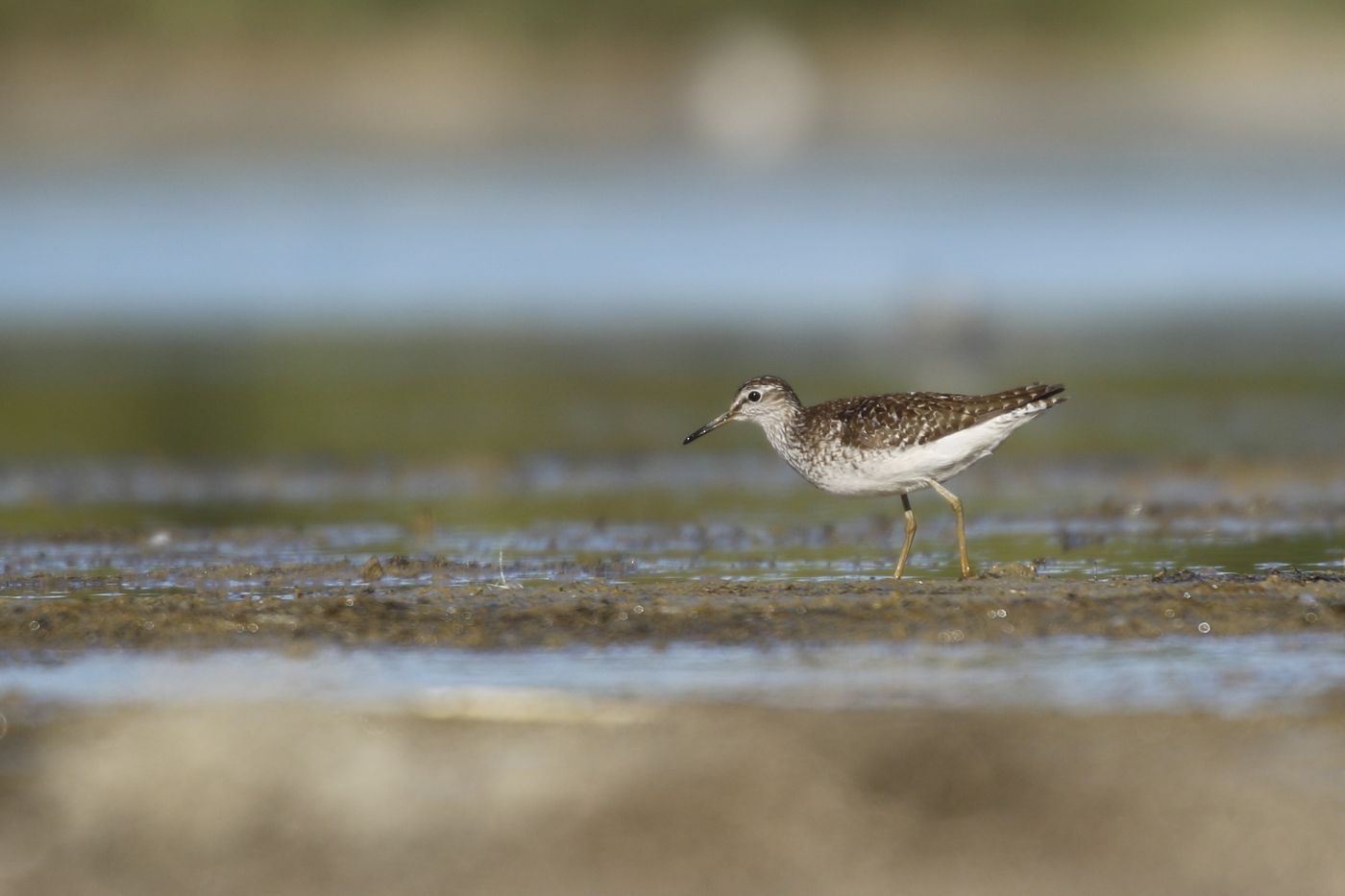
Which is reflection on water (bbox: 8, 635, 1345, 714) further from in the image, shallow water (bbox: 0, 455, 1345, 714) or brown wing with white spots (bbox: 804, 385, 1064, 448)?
brown wing with white spots (bbox: 804, 385, 1064, 448)

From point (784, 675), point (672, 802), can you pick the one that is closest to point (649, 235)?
point (784, 675)

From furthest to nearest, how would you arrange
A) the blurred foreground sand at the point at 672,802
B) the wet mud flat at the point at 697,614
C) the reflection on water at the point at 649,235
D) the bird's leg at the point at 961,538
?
the reflection on water at the point at 649,235
the bird's leg at the point at 961,538
the wet mud flat at the point at 697,614
the blurred foreground sand at the point at 672,802

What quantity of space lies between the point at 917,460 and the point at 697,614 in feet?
7.23

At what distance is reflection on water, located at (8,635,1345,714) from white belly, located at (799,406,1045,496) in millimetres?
2551

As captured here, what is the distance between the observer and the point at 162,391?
87.8 ft

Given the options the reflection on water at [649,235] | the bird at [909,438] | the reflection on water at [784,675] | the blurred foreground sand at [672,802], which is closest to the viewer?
the blurred foreground sand at [672,802]

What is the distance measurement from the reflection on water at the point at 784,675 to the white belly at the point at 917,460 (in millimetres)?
2551

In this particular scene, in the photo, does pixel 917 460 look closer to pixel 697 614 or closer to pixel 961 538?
pixel 961 538

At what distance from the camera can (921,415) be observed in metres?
12.9

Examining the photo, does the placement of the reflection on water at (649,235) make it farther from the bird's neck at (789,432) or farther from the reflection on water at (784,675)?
the reflection on water at (784,675)

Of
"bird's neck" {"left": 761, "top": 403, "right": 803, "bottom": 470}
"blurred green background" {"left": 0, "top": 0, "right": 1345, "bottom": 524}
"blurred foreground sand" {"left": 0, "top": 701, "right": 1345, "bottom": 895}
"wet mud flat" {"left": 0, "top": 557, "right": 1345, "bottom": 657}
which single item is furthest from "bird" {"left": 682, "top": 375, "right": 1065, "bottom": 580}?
"blurred green background" {"left": 0, "top": 0, "right": 1345, "bottom": 524}

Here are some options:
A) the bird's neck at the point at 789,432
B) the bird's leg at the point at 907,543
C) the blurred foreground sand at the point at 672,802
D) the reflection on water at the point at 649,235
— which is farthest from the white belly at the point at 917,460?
the reflection on water at the point at 649,235

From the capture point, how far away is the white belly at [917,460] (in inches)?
505

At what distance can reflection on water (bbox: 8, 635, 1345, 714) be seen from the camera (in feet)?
30.0
